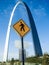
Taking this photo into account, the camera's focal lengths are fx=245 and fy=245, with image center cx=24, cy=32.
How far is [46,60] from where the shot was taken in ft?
89.9

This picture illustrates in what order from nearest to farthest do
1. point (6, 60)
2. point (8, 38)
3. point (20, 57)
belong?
1. point (20, 57)
2. point (6, 60)
3. point (8, 38)

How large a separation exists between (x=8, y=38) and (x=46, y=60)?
79.3ft

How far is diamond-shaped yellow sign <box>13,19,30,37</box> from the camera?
375 inches

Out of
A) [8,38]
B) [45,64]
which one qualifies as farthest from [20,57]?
[8,38]

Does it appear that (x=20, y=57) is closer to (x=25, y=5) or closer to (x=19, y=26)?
(x=19, y=26)

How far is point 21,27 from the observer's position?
31.4ft

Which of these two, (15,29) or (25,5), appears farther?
(25,5)

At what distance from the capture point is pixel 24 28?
966cm

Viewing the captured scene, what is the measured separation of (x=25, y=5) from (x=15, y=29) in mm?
47840

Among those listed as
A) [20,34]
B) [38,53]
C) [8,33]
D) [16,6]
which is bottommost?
[20,34]

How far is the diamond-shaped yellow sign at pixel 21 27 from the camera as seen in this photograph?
9.53 meters

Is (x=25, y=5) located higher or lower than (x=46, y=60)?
higher

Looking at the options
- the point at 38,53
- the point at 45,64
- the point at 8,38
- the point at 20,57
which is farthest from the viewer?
the point at 38,53

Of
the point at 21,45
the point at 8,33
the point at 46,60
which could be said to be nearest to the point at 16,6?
the point at 8,33
